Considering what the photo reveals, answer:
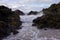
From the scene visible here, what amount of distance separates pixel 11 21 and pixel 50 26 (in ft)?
12.4

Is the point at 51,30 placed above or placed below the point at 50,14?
below

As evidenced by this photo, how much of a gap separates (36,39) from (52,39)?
114 cm

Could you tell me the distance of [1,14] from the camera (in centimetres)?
1906

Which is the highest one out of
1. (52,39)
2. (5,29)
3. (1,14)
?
(1,14)

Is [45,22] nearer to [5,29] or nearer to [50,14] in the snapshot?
[50,14]

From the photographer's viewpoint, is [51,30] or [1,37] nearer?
[1,37]

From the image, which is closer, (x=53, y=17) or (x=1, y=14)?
(x=1, y=14)

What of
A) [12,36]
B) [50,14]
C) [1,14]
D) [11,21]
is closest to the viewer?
[12,36]

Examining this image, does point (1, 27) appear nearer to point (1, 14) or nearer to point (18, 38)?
point (18, 38)

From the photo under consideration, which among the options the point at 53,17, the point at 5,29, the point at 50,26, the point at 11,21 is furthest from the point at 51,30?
the point at 5,29

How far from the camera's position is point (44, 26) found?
20.9 meters

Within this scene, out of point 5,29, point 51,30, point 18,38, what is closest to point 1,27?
point 5,29

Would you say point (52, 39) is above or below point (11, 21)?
below

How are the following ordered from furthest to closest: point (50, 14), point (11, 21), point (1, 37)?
1. point (50, 14)
2. point (11, 21)
3. point (1, 37)
